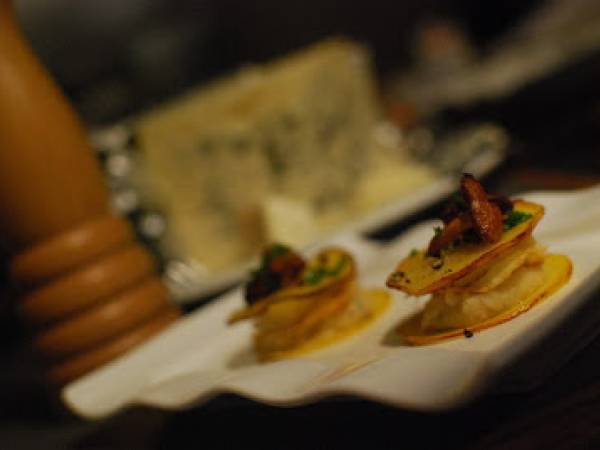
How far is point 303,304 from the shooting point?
3.56 feet

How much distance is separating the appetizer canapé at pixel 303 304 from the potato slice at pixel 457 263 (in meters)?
0.21

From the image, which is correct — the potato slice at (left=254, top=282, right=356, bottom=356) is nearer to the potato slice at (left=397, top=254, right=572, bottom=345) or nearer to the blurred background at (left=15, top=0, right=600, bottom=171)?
the potato slice at (left=397, top=254, right=572, bottom=345)

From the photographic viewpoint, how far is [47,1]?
5.54 m

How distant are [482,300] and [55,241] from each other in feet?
2.51

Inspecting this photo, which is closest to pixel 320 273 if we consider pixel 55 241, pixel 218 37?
pixel 55 241

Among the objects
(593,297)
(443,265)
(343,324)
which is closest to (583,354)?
(593,297)

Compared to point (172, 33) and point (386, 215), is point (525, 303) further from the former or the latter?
point (172, 33)

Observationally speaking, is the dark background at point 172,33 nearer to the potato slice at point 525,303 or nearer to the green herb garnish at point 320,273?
the green herb garnish at point 320,273

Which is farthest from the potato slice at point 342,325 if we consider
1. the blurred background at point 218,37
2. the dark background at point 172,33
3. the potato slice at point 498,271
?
the dark background at point 172,33

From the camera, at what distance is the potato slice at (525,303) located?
2.54 feet

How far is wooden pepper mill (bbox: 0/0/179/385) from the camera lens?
1288 mm

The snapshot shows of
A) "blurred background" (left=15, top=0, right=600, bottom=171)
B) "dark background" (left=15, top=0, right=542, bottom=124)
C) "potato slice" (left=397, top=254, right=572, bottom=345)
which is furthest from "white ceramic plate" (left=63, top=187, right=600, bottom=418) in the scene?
"dark background" (left=15, top=0, right=542, bottom=124)

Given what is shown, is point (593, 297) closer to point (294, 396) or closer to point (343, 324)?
point (294, 396)

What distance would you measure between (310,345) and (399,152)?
1.57 metres
